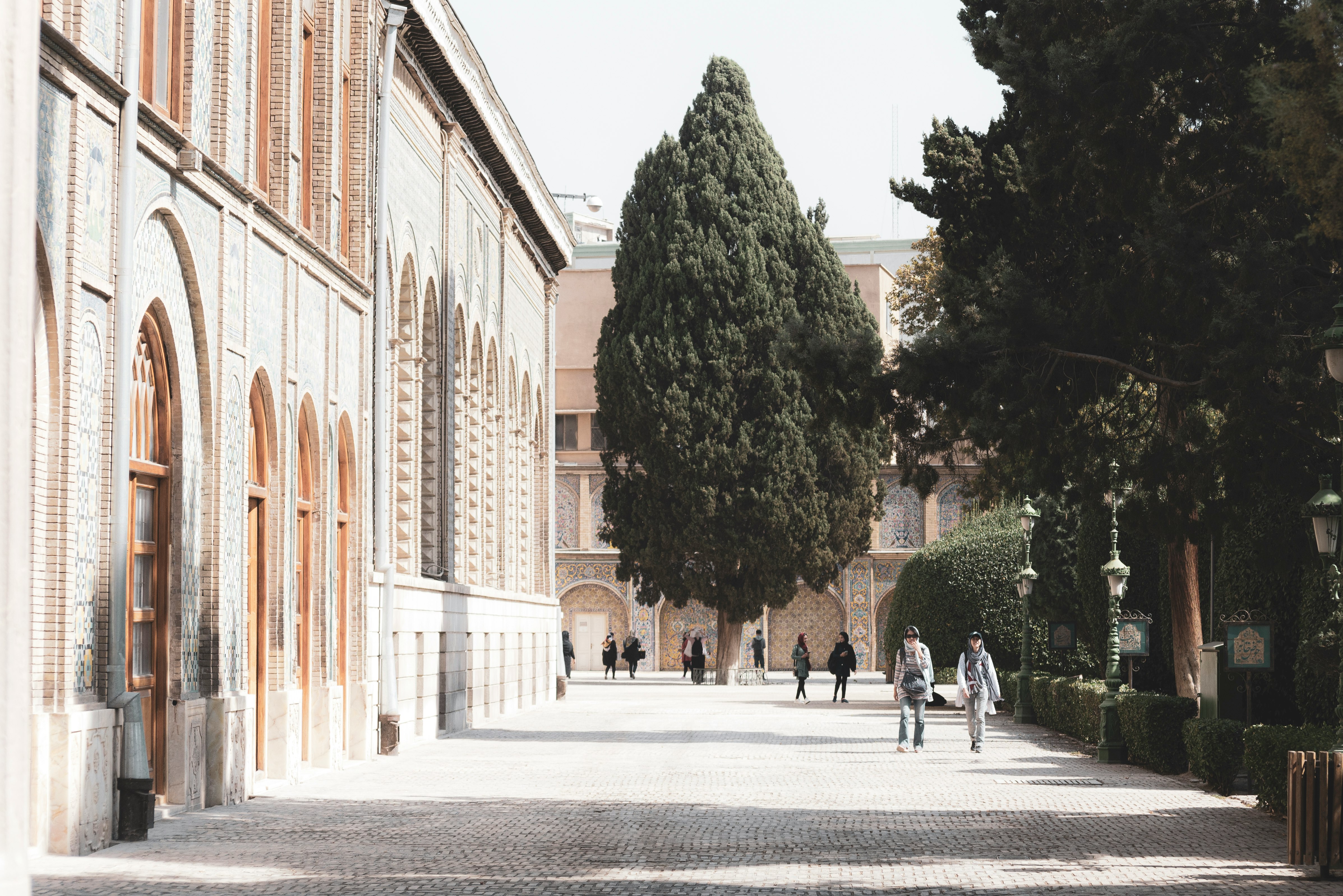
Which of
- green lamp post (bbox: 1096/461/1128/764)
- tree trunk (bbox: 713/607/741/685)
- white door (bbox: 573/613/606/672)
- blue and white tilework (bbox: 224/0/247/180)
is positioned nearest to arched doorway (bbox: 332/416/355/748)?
blue and white tilework (bbox: 224/0/247/180)

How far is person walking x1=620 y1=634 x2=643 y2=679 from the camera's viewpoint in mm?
52281

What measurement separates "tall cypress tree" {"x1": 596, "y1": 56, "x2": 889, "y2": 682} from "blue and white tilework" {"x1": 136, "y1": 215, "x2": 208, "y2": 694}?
28.0 m

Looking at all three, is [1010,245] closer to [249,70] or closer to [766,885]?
[249,70]

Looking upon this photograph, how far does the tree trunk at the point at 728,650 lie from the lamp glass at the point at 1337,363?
3278 centimetres

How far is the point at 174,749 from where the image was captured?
1291 centimetres

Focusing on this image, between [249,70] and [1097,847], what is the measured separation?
9888 mm

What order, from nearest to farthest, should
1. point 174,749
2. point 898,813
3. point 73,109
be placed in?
point 73,109 < point 174,749 < point 898,813

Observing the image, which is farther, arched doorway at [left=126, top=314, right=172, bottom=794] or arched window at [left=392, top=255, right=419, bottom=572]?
arched window at [left=392, top=255, right=419, bottom=572]

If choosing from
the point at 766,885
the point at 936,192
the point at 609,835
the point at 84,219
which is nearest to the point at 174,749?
the point at 609,835

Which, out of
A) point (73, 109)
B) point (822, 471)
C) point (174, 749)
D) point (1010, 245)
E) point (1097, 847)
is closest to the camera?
point (73, 109)

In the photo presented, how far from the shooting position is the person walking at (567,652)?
47812 millimetres

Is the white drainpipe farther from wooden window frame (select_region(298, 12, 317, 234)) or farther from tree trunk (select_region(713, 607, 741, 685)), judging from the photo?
tree trunk (select_region(713, 607, 741, 685))

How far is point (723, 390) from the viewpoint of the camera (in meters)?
41.7

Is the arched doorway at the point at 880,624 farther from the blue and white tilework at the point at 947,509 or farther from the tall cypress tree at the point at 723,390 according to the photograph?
the tall cypress tree at the point at 723,390
